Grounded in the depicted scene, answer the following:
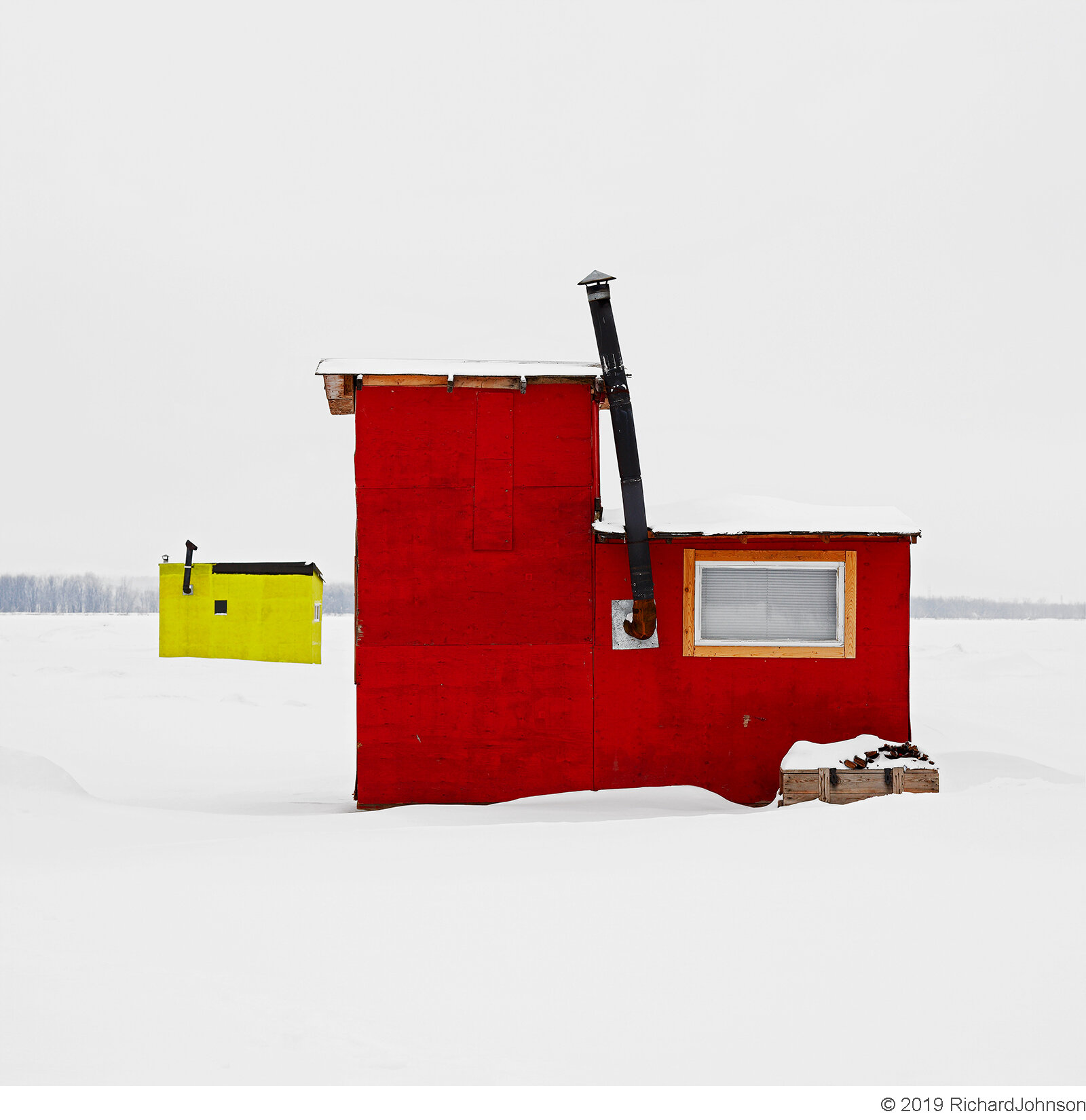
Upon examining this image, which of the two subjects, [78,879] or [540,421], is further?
[540,421]

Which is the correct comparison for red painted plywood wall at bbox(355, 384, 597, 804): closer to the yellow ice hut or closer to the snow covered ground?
the snow covered ground

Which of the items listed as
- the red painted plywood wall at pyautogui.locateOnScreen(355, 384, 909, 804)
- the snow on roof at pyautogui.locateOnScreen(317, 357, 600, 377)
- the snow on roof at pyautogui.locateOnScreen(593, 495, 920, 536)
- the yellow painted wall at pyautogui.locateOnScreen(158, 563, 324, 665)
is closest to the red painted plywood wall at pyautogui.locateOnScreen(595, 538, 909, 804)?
the red painted plywood wall at pyautogui.locateOnScreen(355, 384, 909, 804)

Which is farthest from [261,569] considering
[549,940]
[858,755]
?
[549,940]

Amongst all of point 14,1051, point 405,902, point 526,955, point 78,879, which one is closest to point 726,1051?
point 526,955

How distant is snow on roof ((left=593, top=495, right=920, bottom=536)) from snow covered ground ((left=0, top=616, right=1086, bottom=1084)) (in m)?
2.95

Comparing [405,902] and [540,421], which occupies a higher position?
[540,421]

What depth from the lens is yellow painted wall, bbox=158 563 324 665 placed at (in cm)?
3102

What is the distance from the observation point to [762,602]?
9.84m

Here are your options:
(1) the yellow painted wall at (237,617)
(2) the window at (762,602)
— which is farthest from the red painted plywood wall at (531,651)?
(1) the yellow painted wall at (237,617)

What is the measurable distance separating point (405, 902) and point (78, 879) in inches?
101

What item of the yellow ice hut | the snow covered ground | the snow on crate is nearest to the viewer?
the snow covered ground

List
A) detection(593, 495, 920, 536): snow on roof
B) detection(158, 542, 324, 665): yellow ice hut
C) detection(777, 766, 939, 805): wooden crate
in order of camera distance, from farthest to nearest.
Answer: detection(158, 542, 324, 665): yellow ice hut
detection(593, 495, 920, 536): snow on roof
detection(777, 766, 939, 805): wooden crate
